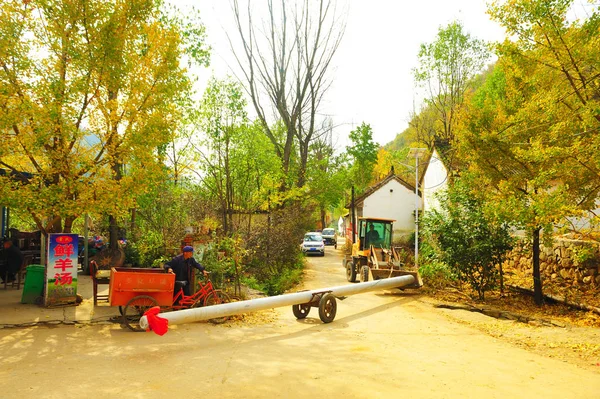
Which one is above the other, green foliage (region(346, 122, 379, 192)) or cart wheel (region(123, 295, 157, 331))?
green foliage (region(346, 122, 379, 192))

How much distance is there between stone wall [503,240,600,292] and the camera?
1439 cm

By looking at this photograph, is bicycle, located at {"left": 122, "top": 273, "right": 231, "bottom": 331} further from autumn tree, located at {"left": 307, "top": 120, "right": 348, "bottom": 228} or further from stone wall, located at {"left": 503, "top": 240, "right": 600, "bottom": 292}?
autumn tree, located at {"left": 307, "top": 120, "right": 348, "bottom": 228}

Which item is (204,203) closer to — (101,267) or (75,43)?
(101,267)

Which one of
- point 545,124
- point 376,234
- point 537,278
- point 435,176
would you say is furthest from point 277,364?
point 435,176

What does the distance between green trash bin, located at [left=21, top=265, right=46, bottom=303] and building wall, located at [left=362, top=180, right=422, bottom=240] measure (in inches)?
1298

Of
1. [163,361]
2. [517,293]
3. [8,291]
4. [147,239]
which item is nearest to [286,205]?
[147,239]

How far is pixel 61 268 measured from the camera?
35.8ft

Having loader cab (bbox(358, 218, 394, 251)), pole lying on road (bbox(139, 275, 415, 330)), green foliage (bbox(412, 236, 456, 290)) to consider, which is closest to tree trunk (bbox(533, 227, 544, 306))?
green foliage (bbox(412, 236, 456, 290))

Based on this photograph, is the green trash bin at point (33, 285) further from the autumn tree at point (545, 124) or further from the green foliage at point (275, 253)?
the autumn tree at point (545, 124)

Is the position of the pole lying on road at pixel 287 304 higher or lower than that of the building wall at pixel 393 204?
lower

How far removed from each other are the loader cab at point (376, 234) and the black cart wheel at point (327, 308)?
30.2 ft

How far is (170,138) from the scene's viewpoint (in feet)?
39.7

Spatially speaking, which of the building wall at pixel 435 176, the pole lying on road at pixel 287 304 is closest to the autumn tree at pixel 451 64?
the building wall at pixel 435 176

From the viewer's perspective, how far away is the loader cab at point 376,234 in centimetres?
2055
